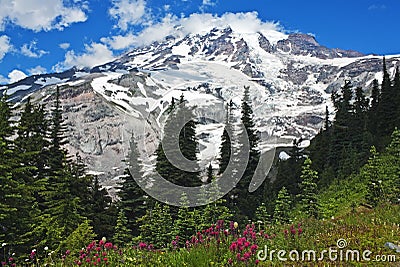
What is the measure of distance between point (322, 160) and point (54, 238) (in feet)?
111

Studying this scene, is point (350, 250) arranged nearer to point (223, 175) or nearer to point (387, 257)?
point (387, 257)

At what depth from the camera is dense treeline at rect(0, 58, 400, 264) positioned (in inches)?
585

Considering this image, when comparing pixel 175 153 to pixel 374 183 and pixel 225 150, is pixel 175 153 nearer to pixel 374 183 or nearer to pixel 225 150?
pixel 225 150

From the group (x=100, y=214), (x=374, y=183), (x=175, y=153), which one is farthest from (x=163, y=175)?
(x=374, y=183)

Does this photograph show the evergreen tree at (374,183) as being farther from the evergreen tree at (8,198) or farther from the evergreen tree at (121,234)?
the evergreen tree at (8,198)

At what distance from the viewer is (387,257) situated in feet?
26.2

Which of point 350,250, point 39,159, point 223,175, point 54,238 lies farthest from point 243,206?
point 350,250

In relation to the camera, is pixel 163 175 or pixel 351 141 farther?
pixel 351 141

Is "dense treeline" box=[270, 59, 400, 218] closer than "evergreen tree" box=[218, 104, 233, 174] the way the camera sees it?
Yes

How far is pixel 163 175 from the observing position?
30.2m

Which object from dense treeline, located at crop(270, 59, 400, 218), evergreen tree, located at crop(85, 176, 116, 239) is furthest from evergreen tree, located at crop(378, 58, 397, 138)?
evergreen tree, located at crop(85, 176, 116, 239)

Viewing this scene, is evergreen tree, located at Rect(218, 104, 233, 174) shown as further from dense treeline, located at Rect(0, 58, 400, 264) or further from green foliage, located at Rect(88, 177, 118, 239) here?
green foliage, located at Rect(88, 177, 118, 239)

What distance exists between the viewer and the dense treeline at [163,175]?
585 inches

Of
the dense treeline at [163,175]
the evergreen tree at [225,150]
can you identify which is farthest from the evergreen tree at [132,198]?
the evergreen tree at [225,150]
